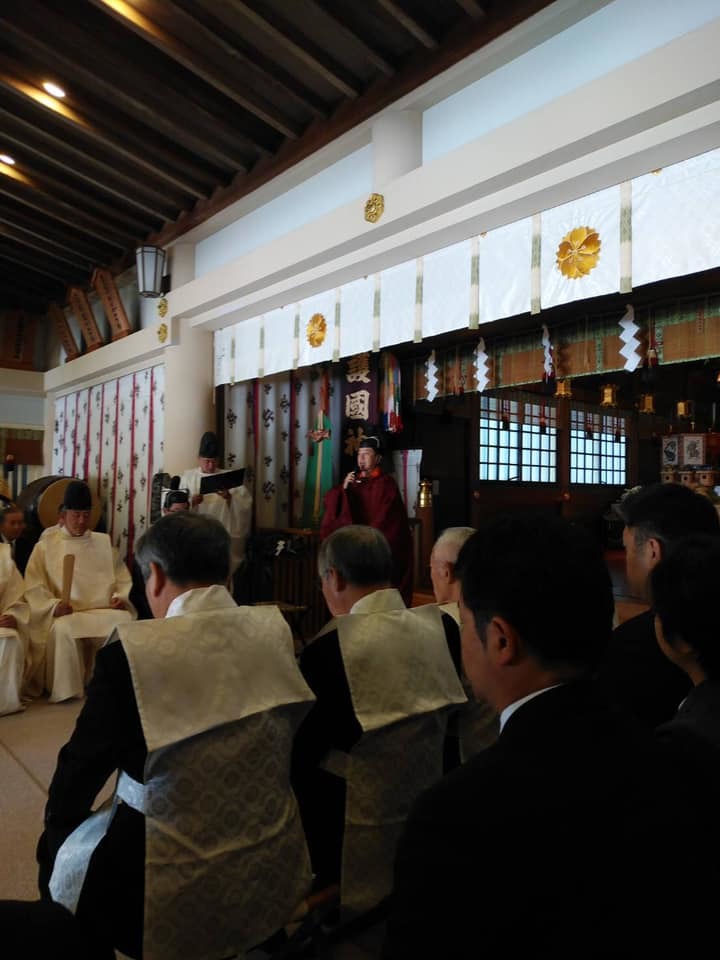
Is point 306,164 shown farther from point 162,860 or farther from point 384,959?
point 384,959

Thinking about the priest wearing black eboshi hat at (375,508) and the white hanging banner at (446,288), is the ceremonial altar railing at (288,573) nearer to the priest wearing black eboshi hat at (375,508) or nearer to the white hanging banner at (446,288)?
the priest wearing black eboshi hat at (375,508)

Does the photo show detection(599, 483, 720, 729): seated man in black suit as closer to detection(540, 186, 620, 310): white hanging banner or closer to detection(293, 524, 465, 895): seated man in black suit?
detection(293, 524, 465, 895): seated man in black suit

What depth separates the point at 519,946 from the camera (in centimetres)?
66

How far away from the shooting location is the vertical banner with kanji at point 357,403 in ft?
19.4

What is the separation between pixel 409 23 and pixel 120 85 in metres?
2.03

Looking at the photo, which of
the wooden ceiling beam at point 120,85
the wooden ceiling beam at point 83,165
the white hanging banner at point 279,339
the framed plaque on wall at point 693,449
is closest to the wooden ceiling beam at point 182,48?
the wooden ceiling beam at point 120,85

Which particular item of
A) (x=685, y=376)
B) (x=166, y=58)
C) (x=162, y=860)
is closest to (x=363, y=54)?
(x=166, y=58)

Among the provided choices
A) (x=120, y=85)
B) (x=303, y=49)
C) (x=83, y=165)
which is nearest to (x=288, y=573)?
(x=83, y=165)

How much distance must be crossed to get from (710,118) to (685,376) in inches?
281

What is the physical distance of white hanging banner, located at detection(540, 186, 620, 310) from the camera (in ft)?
10.1

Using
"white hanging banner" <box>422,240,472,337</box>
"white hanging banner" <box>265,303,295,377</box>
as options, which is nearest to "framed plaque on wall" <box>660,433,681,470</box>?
"white hanging banner" <box>265,303,295,377</box>

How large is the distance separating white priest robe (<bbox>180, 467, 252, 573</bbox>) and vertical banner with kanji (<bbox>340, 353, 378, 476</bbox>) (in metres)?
0.96

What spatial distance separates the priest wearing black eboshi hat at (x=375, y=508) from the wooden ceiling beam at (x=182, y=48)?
2436mm

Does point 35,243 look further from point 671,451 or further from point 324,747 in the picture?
point 671,451
